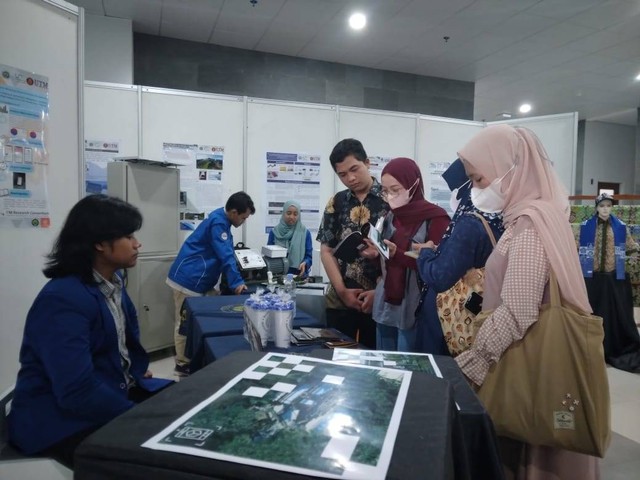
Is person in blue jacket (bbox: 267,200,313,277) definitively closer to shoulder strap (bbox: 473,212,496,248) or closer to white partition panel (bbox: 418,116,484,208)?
white partition panel (bbox: 418,116,484,208)

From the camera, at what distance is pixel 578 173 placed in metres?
10.4

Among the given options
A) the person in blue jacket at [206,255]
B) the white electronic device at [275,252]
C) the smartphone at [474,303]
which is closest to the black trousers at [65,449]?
the smartphone at [474,303]

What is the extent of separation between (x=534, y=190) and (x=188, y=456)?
1.28 meters

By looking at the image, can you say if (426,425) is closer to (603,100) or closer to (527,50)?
(527,50)

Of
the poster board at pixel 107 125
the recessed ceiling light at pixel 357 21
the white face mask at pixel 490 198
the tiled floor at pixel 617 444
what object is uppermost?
Answer: the recessed ceiling light at pixel 357 21

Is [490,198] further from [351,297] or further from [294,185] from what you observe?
[294,185]

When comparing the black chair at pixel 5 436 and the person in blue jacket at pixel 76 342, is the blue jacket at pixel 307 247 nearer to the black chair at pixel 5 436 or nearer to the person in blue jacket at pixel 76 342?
the person in blue jacket at pixel 76 342

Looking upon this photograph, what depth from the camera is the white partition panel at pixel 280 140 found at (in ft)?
14.6

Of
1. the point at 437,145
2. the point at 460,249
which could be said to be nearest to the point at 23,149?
the point at 460,249

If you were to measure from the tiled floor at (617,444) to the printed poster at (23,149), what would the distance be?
1043mm

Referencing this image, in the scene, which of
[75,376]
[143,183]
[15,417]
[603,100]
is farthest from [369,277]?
[603,100]

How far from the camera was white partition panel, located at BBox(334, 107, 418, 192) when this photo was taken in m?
4.78

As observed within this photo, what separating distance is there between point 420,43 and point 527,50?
1.44 metres

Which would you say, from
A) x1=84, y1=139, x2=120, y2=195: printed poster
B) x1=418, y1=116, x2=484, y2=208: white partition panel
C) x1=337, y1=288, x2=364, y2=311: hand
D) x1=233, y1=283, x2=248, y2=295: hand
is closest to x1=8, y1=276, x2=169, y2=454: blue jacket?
x1=337, y1=288, x2=364, y2=311: hand
